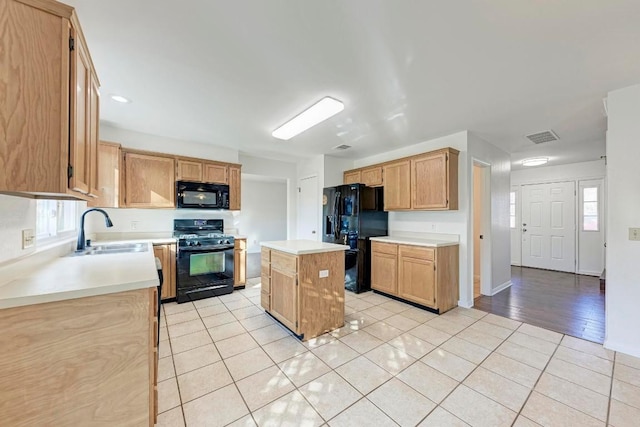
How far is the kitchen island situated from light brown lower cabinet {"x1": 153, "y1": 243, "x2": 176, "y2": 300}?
153 cm

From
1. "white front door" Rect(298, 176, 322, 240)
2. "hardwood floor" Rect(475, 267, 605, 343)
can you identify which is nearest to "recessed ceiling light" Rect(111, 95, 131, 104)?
"white front door" Rect(298, 176, 322, 240)

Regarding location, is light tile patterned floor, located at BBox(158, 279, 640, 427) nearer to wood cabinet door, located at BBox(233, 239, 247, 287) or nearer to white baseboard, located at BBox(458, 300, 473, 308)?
white baseboard, located at BBox(458, 300, 473, 308)

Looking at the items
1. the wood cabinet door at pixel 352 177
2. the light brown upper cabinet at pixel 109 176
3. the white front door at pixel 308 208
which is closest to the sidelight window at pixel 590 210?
the wood cabinet door at pixel 352 177

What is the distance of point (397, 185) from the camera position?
4.06 metres

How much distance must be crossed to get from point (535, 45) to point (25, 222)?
3602mm

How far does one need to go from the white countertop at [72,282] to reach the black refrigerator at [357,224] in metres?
3.04

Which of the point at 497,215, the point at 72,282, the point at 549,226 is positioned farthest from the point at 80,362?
the point at 549,226

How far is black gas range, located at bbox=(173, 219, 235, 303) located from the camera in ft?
11.7

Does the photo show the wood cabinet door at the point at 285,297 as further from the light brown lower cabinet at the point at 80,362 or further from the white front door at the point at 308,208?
the white front door at the point at 308,208

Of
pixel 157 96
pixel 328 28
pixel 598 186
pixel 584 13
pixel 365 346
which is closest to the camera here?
pixel 584 13

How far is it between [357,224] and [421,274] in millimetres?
1259

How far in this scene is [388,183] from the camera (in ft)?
13.8

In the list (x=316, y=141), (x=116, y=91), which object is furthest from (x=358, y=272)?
(x=116, y=91)

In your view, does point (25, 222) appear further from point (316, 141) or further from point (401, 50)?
point (316, 141)
